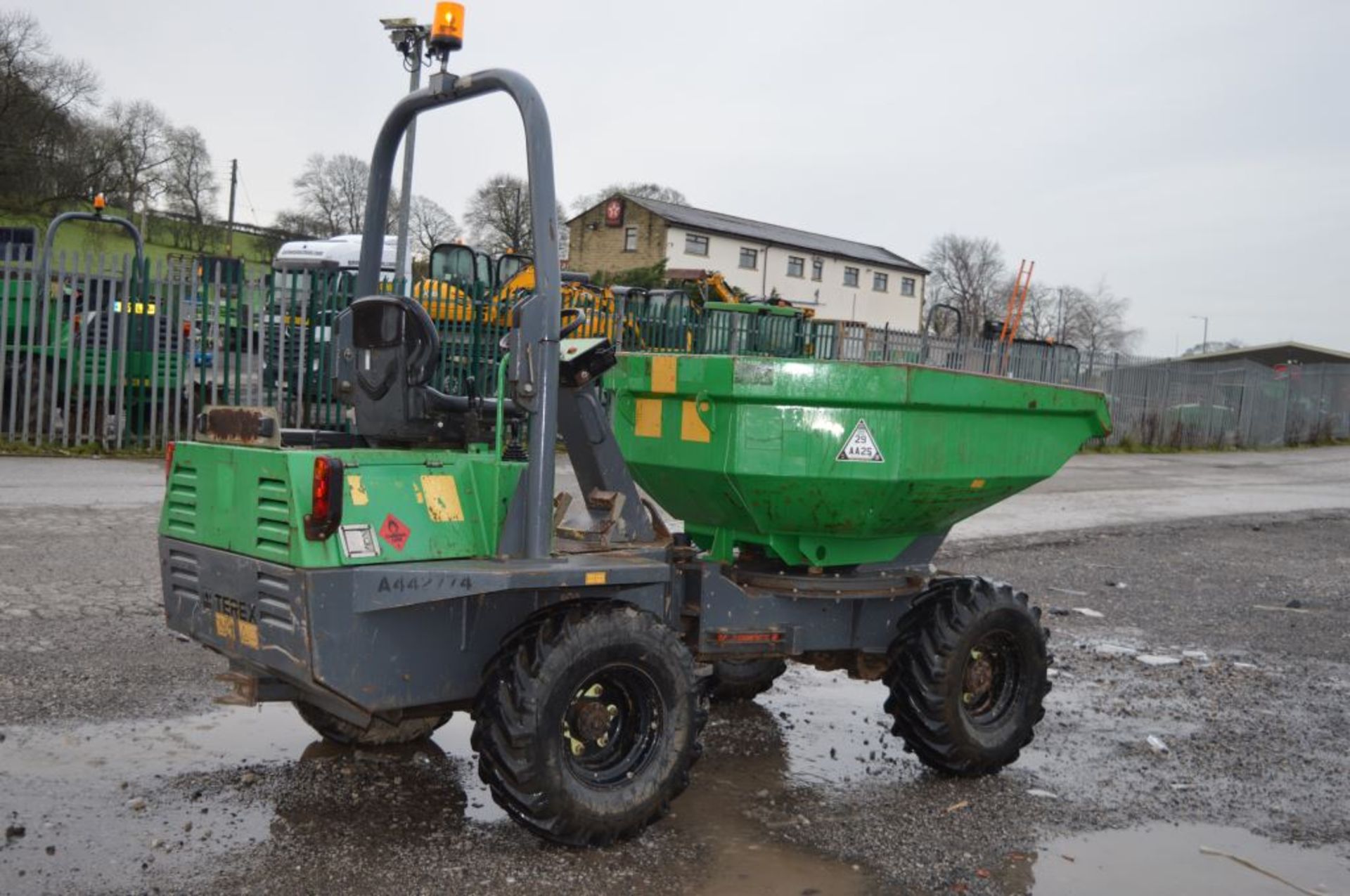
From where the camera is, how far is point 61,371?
1316 centimetres

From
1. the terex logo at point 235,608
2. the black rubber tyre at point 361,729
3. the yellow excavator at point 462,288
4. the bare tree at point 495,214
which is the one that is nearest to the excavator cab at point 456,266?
the yellow excavator at point 462,288

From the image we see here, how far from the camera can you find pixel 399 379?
167 inches

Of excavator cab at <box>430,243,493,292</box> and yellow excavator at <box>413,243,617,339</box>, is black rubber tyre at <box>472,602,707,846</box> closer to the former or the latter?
yellow excavator at <box>413,243,617,339</box>

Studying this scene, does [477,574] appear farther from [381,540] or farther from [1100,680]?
[1100,680]

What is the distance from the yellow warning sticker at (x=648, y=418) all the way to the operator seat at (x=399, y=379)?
100 centimetres

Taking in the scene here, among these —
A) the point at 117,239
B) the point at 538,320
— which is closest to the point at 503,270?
the point at 538,320

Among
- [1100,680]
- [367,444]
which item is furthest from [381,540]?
[1100,680]

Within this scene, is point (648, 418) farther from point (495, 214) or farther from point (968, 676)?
point (495, 214)

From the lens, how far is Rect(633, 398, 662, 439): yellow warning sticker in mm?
5117

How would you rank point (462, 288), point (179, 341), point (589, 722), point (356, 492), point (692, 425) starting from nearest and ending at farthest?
point (356, 492) < point (589, 722) < point (692, 425) < point (179, 341) < point (462, 288)

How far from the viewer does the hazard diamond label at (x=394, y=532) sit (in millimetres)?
3857

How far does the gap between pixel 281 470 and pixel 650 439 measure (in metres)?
1.82

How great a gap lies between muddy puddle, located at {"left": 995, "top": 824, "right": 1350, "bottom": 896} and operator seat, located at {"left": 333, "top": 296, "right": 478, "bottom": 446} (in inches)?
101

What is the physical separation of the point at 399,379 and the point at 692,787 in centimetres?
209
